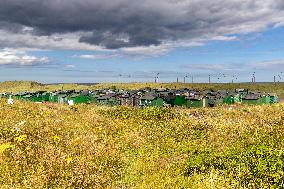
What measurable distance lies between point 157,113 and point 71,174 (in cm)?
1982

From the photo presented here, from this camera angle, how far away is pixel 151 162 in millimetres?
14727

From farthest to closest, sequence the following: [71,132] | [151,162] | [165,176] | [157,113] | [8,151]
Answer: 1. [157,113]
2. [71,132]
3. [151,162]
4. [8,151]
5. [165,176]

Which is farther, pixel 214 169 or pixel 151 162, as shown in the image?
pixel 151 162

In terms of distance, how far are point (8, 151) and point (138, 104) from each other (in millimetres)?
49006

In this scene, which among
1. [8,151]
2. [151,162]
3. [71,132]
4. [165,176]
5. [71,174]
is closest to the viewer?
[71,174]

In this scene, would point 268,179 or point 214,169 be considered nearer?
point 268,179

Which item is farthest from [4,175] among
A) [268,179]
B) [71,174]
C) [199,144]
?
[199,144]

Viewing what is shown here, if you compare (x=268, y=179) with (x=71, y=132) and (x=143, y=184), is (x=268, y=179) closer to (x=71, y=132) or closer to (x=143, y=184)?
(x=143, y=184)

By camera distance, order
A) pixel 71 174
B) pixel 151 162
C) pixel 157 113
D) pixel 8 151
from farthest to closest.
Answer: pixel 157 113
pixel 151 162
pixel 8 151
pixel 71 174

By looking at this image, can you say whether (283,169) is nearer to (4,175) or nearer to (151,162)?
(151,162)

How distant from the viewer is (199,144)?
1917 centimetres

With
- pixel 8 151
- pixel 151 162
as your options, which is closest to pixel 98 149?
pixel 151 162

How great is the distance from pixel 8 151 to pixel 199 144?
960 cm

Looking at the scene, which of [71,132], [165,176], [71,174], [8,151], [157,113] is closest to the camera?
[71,174]
